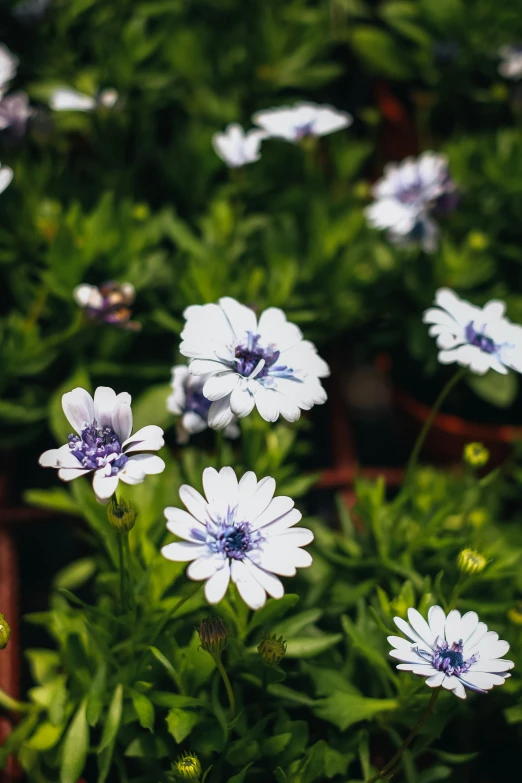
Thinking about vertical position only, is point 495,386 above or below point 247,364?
below

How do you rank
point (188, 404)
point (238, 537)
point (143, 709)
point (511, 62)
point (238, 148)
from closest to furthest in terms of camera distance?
point (238, 537)
point (143, 709)
point (188, 404)
point (238, 148)
point (511, 62)

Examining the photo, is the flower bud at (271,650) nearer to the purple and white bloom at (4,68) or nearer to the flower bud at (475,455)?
the flower bud at (475,455)

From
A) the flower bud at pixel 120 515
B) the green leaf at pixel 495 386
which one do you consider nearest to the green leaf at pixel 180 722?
the flower bud at pixel 120 515

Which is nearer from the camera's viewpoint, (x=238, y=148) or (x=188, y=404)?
(x=188, y=404)

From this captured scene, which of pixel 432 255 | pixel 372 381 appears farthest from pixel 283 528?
pixel 372 381

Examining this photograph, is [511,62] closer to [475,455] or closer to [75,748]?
[475,455]

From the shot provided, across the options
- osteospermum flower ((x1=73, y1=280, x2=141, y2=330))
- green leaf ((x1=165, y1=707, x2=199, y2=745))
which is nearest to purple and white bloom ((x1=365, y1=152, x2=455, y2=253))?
osteospermum flower ((x1=73, y1=280, x2=141, y2=330))

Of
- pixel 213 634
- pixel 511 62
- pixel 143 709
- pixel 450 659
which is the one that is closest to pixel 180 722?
pixel 143 709
